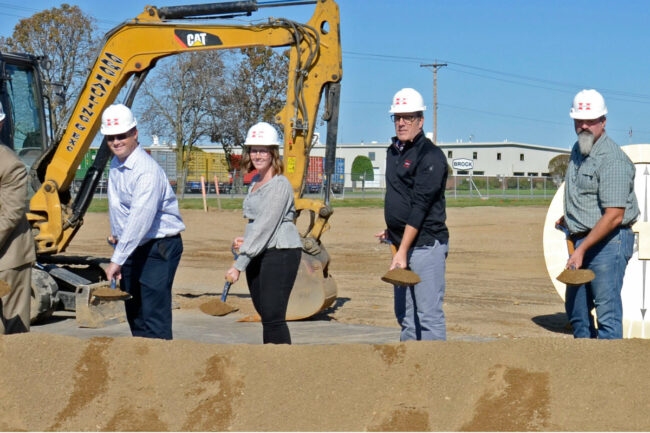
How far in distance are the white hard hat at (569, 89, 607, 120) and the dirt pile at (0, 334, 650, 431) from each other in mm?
1464

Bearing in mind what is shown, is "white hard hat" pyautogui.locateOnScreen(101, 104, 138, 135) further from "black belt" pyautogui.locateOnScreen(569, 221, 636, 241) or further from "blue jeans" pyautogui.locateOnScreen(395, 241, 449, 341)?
"black belt" pyautogui.locateOnScreen(569, 221, 636, 241)

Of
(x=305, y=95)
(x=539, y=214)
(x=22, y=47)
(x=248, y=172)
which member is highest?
(x=22, y=47)

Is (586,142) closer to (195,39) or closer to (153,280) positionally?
(153,280)

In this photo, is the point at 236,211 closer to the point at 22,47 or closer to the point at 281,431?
the point at 22,47

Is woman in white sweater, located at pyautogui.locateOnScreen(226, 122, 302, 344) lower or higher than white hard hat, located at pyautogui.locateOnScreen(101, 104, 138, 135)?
lower

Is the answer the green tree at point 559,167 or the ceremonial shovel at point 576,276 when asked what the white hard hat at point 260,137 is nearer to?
the ceremonial shovel at point 576,276

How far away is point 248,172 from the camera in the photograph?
6.45 m

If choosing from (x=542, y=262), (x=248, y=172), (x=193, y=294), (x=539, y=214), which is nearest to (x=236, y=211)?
(x=539, y=214)

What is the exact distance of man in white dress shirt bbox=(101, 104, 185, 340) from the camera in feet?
20.0

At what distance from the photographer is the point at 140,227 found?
19.9 ft

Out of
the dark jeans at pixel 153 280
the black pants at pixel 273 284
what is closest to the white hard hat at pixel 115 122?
the dark jeans at pixel 153 280

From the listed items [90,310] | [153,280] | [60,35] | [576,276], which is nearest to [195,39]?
[90,310]

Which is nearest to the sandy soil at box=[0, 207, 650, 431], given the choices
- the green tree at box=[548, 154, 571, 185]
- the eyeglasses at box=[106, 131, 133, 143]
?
the eyeglasses at box=[106, 131, 133, 143]

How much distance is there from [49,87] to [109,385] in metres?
5.86
